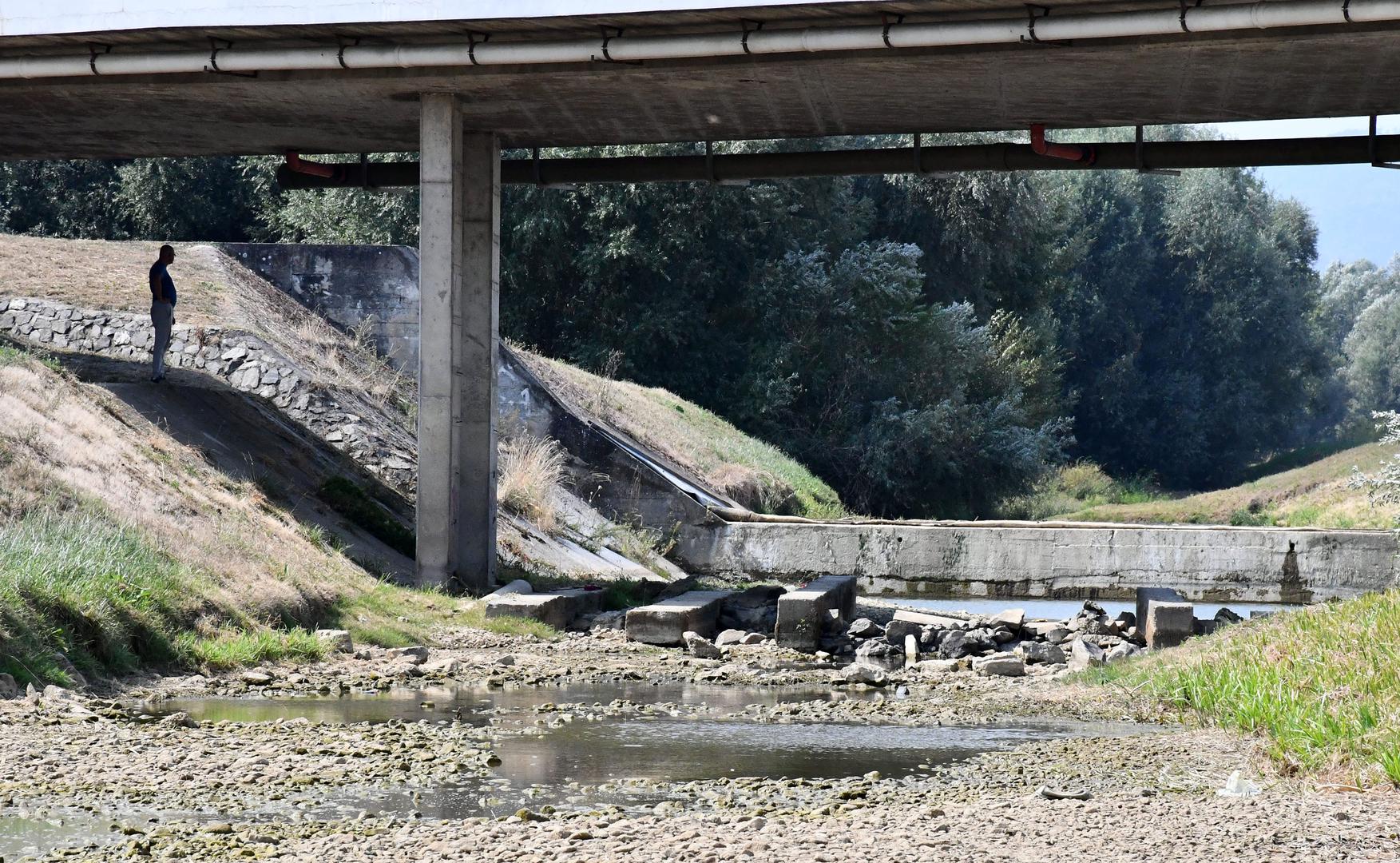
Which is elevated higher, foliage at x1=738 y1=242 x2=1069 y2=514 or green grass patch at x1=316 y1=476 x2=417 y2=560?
foliage at x1=738 y1=242 x2=1069 y2=514

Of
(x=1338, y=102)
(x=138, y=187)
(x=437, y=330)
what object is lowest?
(x=437, y=330)

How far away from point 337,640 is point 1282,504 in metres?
38.8

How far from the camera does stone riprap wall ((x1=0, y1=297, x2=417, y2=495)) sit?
1923 cm

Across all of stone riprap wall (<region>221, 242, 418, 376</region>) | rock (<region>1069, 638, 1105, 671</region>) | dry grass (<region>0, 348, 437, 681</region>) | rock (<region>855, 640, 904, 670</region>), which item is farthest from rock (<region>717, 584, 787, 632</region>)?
stone riprap wall (<region>221, 242, 418, 376</region>)

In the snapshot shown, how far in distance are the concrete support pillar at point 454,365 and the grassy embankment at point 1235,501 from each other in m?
24.6

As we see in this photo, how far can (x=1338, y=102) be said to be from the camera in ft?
47.3

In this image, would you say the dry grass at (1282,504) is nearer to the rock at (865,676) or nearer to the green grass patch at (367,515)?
the green grass patch at (367,515)

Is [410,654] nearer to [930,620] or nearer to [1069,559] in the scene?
[930,620]

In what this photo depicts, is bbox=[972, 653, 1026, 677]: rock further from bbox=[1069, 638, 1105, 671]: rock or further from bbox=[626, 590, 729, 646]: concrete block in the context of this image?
bbox=[626, 590, 729, 646]: concrete block

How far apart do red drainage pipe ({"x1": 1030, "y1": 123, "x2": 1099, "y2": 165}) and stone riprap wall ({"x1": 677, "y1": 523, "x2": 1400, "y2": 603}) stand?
21.0 feet

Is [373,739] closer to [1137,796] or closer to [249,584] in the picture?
[1137,796]

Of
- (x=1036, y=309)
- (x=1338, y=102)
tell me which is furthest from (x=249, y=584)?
(x=1036, y=309)

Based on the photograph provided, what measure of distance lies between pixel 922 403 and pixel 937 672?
25.9m

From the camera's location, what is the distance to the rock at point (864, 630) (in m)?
13.4
